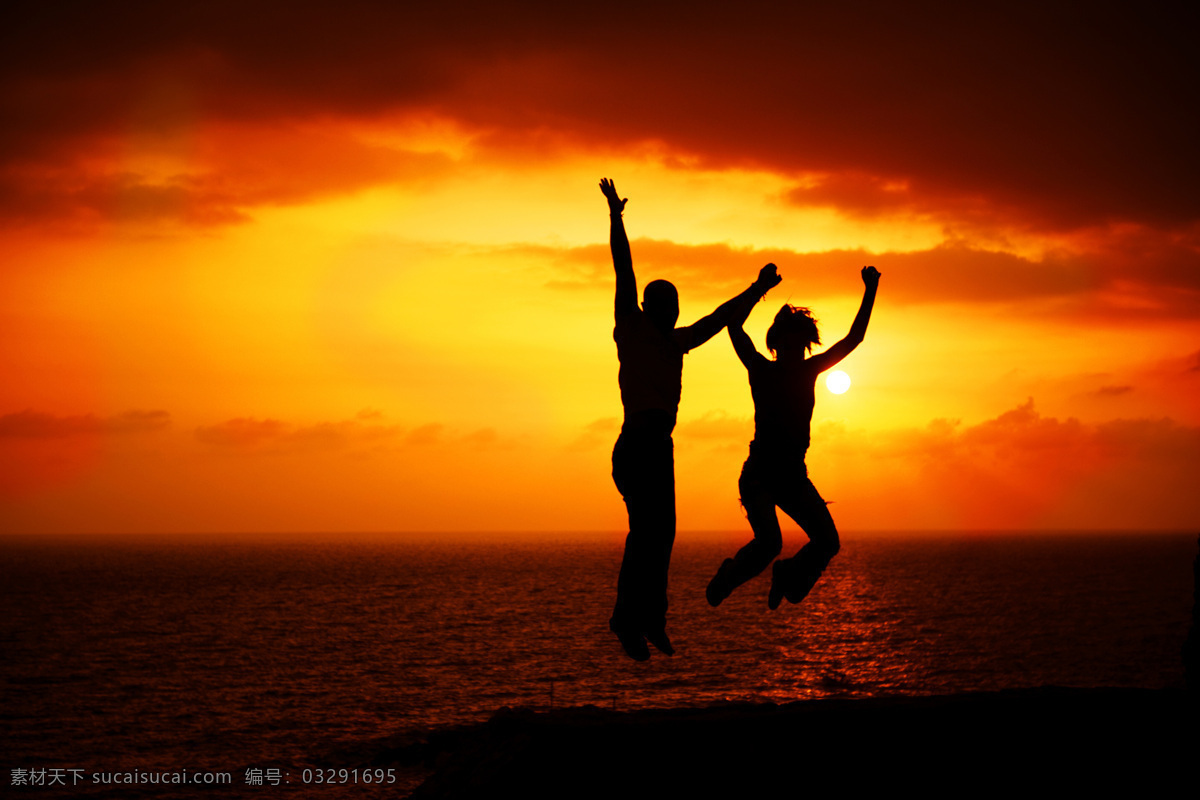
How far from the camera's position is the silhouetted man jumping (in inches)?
281

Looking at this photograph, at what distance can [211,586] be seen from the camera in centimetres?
16162

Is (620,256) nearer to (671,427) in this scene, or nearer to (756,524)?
(671,427)

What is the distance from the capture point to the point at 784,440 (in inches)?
320

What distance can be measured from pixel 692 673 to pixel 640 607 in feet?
209

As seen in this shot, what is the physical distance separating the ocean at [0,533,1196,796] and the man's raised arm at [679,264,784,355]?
40.3m

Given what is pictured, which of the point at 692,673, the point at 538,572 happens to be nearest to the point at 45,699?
the point at 692,673

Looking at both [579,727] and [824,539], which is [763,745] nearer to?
[579,727]

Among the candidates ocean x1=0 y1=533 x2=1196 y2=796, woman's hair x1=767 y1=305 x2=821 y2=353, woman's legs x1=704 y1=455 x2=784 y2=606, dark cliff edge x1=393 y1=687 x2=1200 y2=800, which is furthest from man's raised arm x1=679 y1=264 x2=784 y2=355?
ocean x1=0 y1=533 x2=1196 y2=796

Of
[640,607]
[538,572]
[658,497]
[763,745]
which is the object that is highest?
[658,497]

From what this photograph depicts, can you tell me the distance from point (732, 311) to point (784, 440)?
4.21 ft

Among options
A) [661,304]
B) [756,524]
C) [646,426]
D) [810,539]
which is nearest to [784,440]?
[756,524]

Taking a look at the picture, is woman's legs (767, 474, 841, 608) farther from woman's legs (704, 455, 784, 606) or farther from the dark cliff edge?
the dark cliff edge

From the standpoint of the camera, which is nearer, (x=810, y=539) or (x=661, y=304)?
(x=661, y=304)

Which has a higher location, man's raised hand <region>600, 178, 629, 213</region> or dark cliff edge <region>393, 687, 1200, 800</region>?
man's raised hand <region>600, 178, 629, 213</region>
